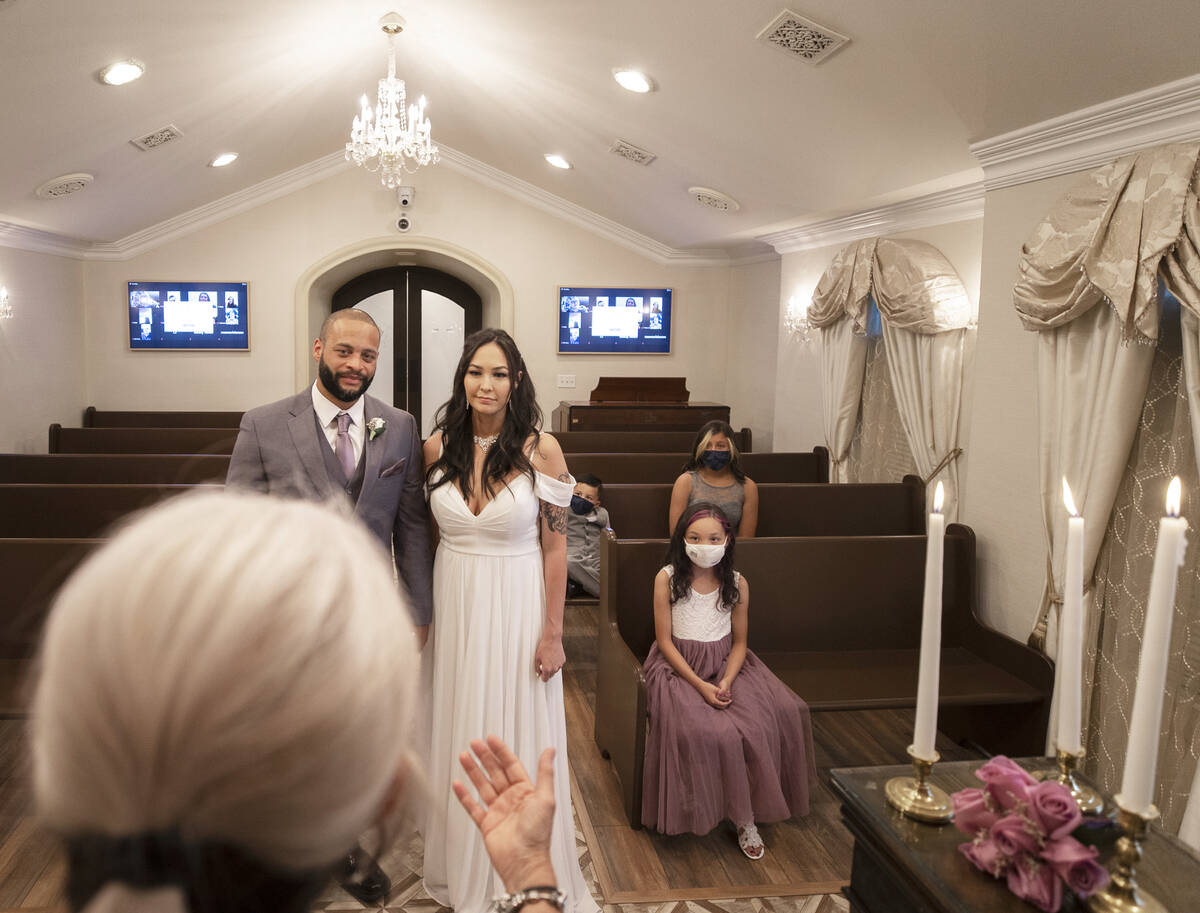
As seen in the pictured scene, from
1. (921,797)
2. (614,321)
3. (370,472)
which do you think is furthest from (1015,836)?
(614,321)

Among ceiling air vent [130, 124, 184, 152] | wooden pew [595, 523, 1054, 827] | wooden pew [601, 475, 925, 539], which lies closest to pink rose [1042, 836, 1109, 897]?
wooden pew [595, 523, 1054, 827]

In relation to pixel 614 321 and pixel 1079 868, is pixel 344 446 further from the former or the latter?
pixel 614 321

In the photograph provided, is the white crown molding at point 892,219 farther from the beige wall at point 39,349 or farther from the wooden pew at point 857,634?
the beige wall at point 39,349

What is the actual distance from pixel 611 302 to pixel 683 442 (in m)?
2.55

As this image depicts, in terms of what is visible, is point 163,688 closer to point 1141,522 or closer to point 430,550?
point 430,550

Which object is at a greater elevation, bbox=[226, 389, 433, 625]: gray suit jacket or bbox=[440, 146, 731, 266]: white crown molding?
bbox=[440, 146, 731, 266]: white crown molding

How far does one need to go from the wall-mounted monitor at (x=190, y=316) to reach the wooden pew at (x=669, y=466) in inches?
184

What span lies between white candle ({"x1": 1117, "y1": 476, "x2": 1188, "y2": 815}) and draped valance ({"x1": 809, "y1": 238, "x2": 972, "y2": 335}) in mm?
4154

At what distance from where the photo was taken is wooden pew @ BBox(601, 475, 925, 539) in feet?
16.0

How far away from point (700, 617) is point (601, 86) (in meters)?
3.33

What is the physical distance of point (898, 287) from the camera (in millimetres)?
5070

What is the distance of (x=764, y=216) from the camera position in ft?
21.9

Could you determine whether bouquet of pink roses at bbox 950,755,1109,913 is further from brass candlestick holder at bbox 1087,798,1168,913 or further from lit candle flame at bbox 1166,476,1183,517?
lit candle flame at bbox 1166,476,1183,517

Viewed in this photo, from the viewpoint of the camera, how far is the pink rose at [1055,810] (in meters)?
1.02
